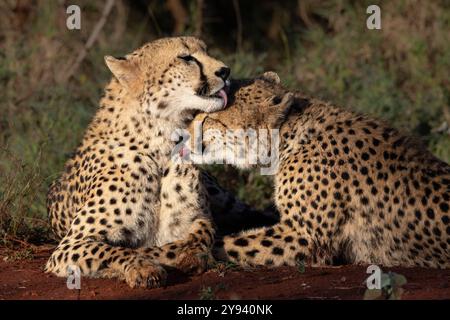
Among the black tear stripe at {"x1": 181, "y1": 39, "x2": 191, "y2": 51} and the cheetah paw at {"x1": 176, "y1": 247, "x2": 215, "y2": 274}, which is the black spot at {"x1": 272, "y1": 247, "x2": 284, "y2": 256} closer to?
the cheetah paw at {"x1": 176, "y1": 247, "x2": 215, "y2": 274}

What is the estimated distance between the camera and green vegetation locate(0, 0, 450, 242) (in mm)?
7496

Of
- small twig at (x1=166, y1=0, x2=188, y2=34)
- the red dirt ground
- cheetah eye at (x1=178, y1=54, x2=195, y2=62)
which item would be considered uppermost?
small twig at (x1=166, y1=0, x2=188, y2=34)

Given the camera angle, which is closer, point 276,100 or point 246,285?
point 246,285

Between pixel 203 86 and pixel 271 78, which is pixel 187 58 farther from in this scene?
pixel 271 78

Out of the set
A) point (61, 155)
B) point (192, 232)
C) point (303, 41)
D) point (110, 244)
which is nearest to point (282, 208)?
point (192, 232)

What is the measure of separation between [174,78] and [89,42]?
4001 millimetres

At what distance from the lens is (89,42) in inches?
365

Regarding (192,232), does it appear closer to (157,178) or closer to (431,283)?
(157,178)

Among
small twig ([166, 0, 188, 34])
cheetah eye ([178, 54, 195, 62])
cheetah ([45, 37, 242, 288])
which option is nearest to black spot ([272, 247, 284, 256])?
cheetah ([45, 37, 242, 288])

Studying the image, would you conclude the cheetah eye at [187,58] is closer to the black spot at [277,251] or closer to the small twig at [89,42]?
the black spot at [277,251]

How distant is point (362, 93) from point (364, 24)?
995 mm

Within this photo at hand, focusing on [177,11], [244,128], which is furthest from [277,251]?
[177,11]

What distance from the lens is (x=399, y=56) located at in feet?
28.9

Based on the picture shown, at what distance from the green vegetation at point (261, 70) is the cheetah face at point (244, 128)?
1488 mm
